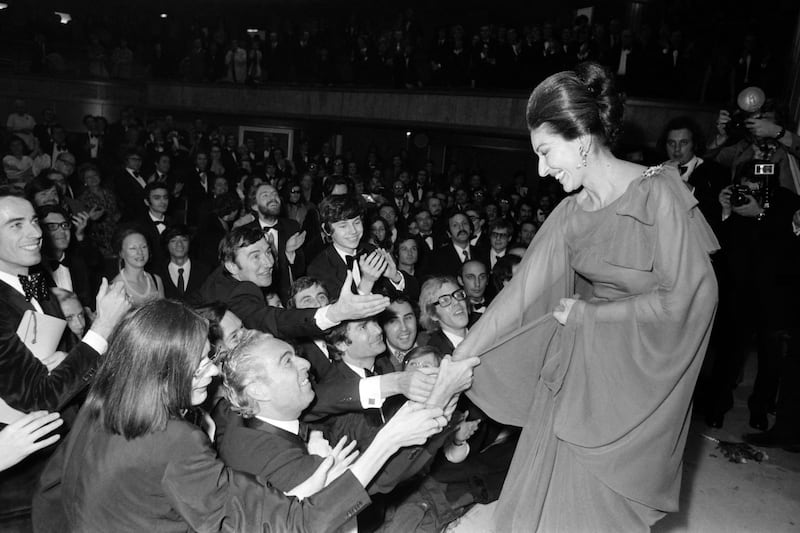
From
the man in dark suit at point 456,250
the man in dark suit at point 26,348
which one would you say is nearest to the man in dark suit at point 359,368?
the man in dark suit at point 26,348

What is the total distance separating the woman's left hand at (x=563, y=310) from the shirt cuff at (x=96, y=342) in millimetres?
1619

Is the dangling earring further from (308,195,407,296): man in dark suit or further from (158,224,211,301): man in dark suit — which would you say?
(158,224,211,301): man in dark suit

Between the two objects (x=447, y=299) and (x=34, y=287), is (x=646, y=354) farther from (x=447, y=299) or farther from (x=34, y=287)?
(x=34, y=287)

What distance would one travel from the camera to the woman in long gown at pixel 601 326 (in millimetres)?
1792

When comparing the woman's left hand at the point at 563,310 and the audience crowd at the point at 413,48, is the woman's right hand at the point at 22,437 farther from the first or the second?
the audience crowd at the point at 413,48

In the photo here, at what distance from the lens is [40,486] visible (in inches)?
75.9

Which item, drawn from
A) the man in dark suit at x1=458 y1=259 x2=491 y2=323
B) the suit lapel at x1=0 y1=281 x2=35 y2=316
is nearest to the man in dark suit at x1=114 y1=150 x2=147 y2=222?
the man in dark suit at x1=458 y1=259 x2=491 y2=323

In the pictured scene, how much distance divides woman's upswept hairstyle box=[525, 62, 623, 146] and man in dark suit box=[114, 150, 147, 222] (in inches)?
202

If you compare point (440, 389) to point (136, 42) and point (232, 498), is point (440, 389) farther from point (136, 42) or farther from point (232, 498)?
point (136, 42)

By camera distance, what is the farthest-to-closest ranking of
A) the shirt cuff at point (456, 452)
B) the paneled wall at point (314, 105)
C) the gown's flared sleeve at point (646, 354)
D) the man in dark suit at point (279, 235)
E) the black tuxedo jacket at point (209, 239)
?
1. the paneled wall at point (314, 105)
2. the black tuxedo jacket at point (209, 239)
3. the man in dark suit at point (279, 235)
4. the shirt cuff at point (456, 452)
5. the gown's flared sleeve at point (646, 354)

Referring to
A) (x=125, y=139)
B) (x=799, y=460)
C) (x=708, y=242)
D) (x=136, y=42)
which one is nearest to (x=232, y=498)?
(x=708, y=242)

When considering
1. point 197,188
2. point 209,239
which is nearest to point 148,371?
point 209,239

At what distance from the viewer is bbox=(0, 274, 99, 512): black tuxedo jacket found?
2.10 meters

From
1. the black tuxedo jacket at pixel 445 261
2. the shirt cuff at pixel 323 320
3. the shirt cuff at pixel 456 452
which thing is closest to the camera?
the shirt cuff at pixel 323 320
